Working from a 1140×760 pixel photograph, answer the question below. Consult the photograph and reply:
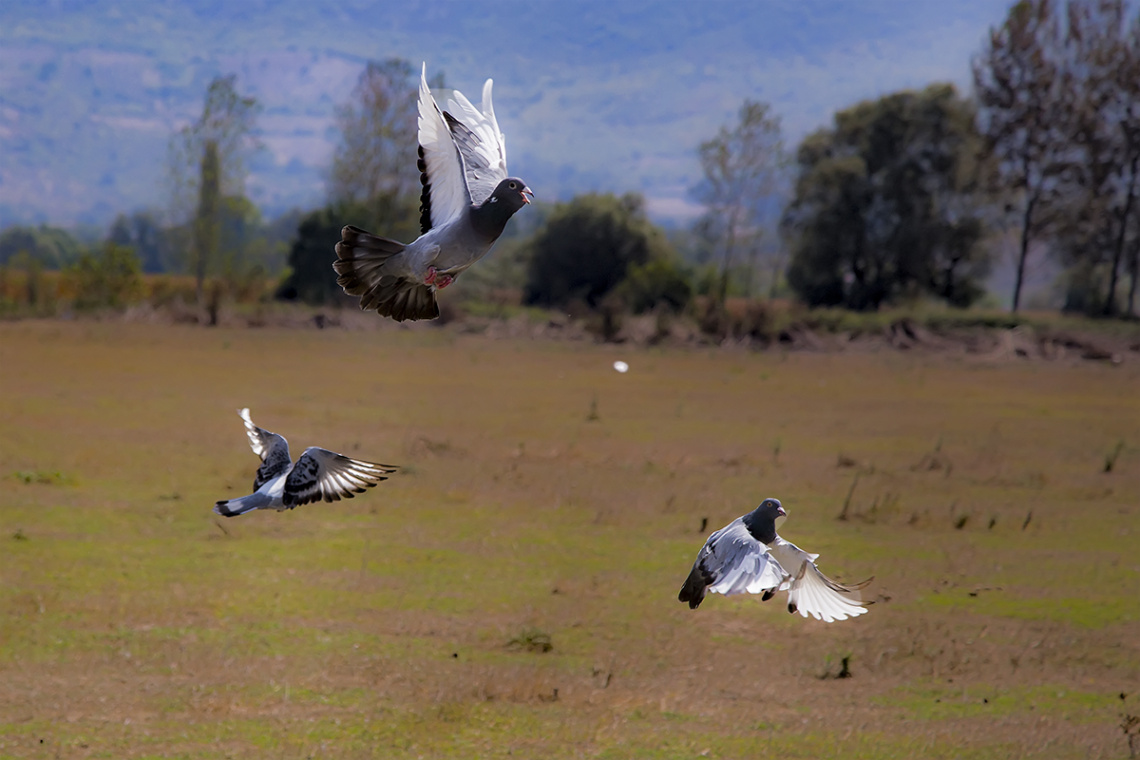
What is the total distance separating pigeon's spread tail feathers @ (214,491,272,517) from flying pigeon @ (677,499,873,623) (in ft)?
5.31

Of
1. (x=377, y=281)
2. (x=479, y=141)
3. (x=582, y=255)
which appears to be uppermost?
(x=582, y=255)

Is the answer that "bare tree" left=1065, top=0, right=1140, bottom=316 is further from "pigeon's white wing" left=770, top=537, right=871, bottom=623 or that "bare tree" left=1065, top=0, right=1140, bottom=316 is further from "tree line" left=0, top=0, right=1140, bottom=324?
"pigeon's white wing" left=770, top=537, right=871, bottom=623

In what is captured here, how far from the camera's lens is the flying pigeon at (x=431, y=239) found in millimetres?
3439

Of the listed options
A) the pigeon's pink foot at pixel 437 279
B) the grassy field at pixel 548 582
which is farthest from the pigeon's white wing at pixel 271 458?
the grassy field at pixel 548 582

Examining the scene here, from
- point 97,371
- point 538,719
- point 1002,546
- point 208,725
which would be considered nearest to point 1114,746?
point 538,719

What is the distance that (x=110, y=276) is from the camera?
5903cm

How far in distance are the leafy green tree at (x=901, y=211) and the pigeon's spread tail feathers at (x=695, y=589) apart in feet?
182

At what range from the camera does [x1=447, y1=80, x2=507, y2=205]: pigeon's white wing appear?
3.91 m

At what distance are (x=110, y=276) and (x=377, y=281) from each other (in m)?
60.0

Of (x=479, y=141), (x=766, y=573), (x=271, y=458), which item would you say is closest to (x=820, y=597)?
(x=766, y=573)

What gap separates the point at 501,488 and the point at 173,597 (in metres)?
8.31

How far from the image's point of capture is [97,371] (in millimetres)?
38531

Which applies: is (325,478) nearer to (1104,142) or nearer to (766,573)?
(766,573)

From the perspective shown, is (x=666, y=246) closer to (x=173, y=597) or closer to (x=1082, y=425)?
(x=1082, y=425)
